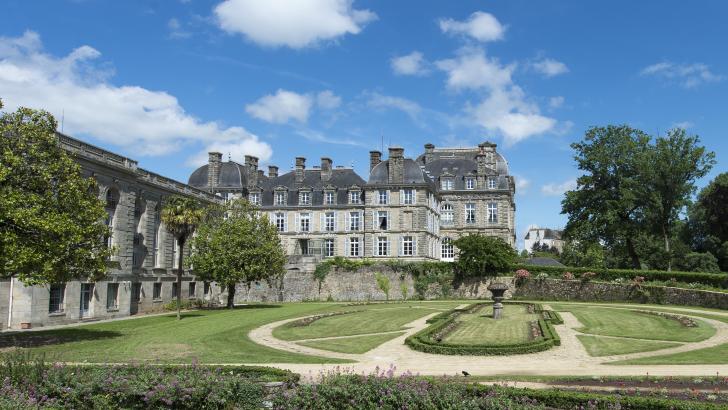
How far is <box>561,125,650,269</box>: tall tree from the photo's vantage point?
5909 cm

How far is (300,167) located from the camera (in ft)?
244

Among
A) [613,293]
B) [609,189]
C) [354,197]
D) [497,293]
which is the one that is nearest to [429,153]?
[354,197]

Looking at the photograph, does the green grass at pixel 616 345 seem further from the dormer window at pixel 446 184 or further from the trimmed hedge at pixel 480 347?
the dormer window at pixel 446 184

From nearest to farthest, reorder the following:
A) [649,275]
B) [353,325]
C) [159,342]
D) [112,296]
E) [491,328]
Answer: [159,342]
[491,328]
[353,325]
[112,296]
[649,275]

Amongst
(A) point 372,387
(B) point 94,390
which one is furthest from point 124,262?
(A) point 372,387

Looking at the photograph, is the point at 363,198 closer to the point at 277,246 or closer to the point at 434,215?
the point at 434,215

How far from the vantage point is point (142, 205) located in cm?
4725

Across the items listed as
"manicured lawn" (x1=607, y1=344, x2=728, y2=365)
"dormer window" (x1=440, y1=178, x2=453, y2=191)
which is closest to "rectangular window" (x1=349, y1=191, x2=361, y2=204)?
"dormer window" (x1=440, y1=178, x2=453, y2=191)

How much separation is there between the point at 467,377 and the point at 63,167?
19.3 m

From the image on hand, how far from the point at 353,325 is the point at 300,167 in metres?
43.0

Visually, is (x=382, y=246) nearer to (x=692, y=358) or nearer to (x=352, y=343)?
(x=352, y=343)

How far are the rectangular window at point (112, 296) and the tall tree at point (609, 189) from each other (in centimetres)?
4445

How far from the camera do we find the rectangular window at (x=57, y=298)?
36188mm

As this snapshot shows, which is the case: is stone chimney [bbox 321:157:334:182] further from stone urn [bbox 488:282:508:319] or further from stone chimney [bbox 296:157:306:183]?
stone urn [bbox 488:282:508:319]
